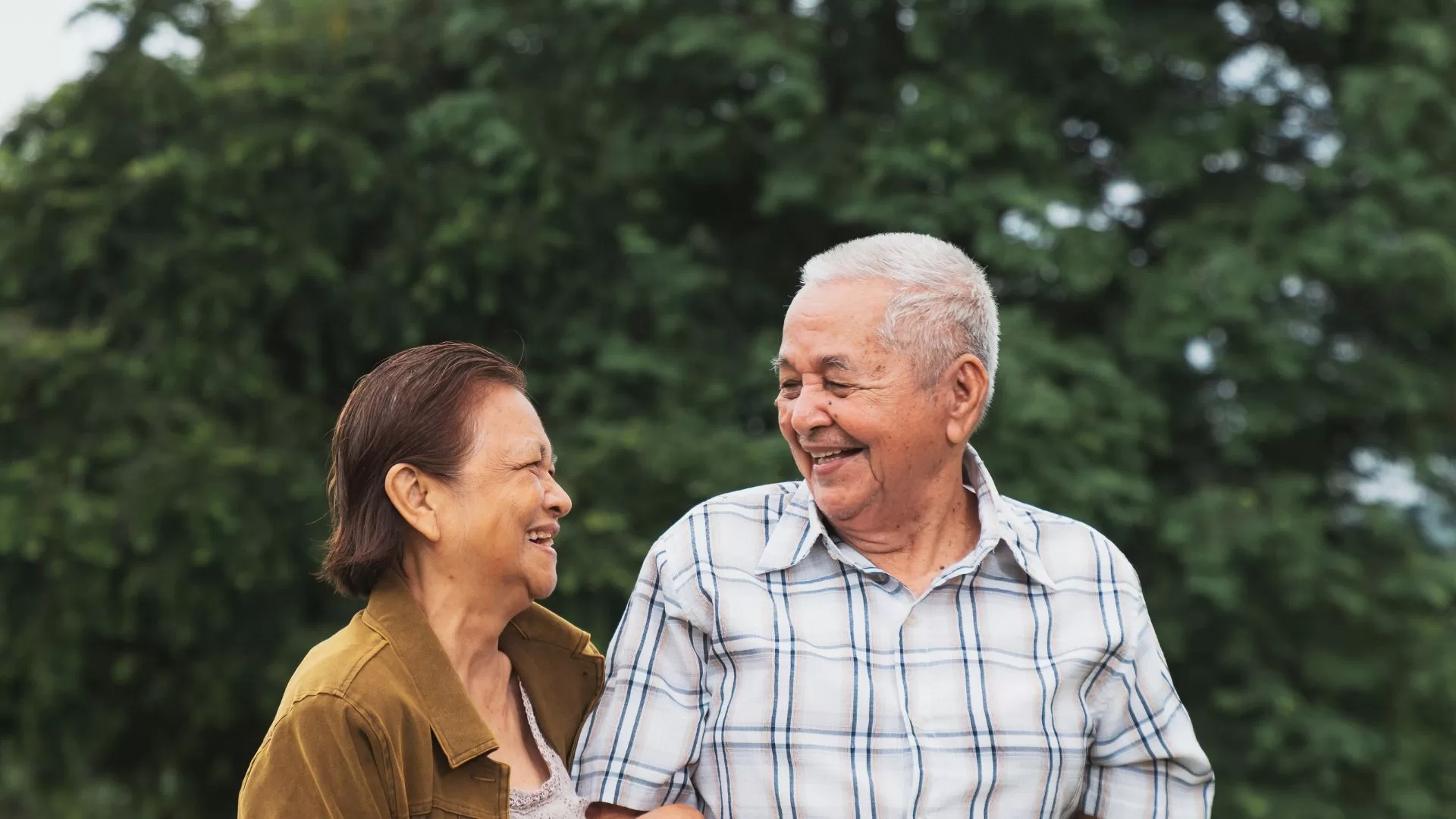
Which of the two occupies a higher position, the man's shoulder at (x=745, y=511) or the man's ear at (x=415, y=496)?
the man's ear at (x=415, y=496)

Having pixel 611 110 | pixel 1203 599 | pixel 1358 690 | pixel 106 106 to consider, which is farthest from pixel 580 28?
pixel 1358 690

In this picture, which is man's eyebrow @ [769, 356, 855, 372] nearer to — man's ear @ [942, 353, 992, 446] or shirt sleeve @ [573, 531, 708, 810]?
man's ear @ [942, 353, 992, 446]

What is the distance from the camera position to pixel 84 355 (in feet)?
18.3

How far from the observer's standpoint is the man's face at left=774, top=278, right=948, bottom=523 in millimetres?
2162

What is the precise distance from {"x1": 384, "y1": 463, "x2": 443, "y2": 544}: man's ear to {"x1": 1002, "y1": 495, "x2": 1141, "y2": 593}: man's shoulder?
0.84m

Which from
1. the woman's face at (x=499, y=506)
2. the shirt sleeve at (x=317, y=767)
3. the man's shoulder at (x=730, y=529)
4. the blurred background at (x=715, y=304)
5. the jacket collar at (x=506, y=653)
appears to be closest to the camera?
the shirt sleeve at (x=317, y=767)

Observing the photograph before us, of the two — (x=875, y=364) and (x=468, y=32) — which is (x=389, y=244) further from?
(x=875, y=364)

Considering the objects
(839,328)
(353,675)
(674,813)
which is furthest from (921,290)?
(353,675)

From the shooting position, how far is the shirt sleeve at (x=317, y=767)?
1798mm

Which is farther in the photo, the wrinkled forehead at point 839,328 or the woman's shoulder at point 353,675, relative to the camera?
the wrinkled forehead at point 839,328

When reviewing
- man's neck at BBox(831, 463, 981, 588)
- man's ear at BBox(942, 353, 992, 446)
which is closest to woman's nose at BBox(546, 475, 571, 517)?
man's neck at BBox(831, 463, 981, 588)

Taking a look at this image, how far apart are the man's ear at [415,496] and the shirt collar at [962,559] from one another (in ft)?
1.57

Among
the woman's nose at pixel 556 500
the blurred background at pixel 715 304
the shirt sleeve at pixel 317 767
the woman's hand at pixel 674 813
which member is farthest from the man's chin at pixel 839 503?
the blurred background at pixel 715 304

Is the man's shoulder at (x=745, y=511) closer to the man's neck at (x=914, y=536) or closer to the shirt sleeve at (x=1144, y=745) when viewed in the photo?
the man's neck at (x=914, y=536)
